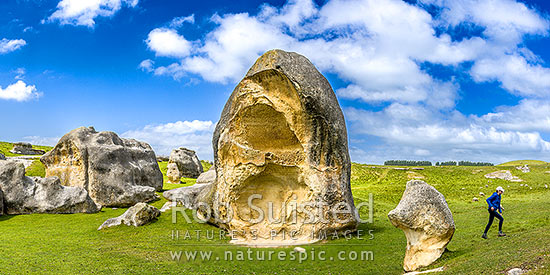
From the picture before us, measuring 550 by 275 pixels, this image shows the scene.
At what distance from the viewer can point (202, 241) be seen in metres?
19.3

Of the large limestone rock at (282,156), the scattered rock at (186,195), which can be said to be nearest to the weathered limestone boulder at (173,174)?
the scattered rock at (186,195)

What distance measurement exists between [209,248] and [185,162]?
30.3 metres

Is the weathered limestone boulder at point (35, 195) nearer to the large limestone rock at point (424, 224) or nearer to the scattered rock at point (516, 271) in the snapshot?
the large limestone rock at point (424, 224)

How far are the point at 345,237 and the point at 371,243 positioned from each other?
1632mm

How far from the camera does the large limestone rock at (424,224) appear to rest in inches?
520

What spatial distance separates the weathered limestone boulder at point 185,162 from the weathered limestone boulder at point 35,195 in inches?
821

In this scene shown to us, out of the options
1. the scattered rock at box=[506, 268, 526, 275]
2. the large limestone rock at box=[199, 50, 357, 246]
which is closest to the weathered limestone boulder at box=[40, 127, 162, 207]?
the large limestone rock at box=[199, 50, 357, 246]

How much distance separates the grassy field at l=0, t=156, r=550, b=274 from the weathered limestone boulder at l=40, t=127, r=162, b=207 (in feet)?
5.91

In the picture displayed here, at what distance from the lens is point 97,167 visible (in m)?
27.9

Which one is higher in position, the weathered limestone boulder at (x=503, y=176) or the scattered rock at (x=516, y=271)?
the weathered limestone boulder at (x=503, y=176)

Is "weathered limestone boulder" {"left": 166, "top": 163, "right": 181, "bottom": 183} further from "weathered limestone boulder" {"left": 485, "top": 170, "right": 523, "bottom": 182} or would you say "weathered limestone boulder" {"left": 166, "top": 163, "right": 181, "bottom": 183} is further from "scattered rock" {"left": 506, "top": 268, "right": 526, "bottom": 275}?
"weathered limestone boulder" {"left": 485, "top": 170, "right": 523, "bottom": 182}

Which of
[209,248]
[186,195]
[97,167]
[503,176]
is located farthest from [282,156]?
[503,176]

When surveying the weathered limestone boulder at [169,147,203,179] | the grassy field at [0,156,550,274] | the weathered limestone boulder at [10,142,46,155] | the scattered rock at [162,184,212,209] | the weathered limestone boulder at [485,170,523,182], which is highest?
the weathered limestone boulder at [10,142,46,155]

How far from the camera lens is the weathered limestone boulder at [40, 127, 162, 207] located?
27906 millimetres
